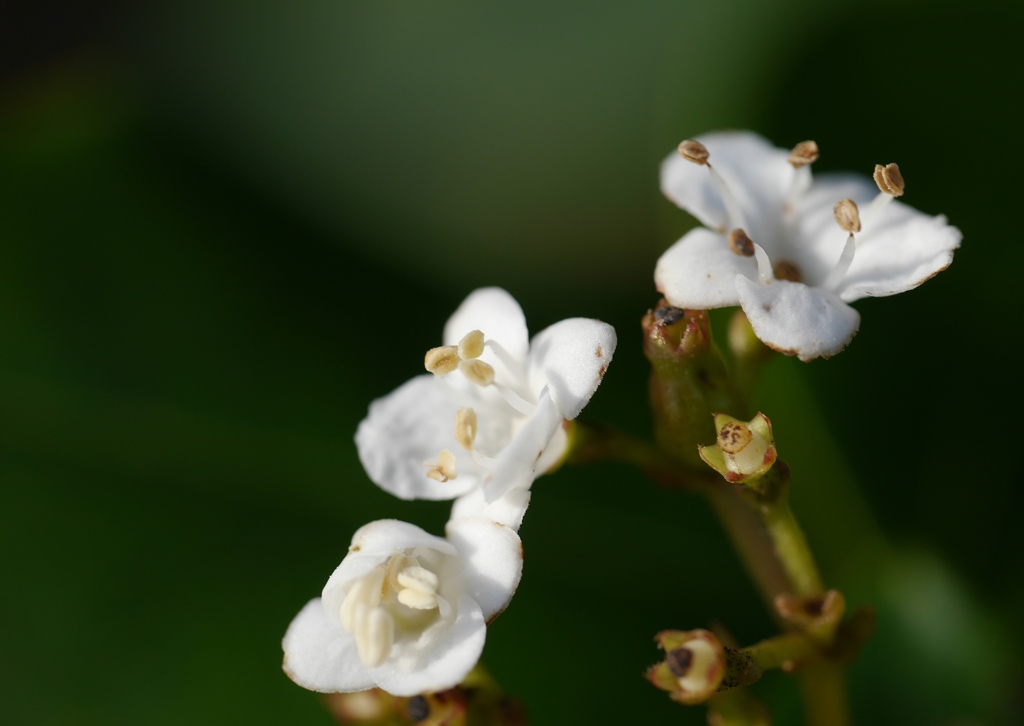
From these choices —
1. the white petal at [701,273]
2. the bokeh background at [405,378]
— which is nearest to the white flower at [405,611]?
the white petal at [701,273]

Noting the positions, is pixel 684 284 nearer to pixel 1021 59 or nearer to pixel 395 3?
pixel 1021 59

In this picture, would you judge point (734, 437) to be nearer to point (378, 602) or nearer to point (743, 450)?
point (743, 450)

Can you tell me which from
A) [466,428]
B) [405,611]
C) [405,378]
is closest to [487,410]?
[466,428]

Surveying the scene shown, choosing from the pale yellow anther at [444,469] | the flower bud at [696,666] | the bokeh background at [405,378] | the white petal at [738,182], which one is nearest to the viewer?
the flower bud at [696,666]

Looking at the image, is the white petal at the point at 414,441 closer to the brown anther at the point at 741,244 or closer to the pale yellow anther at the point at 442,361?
the pale yellow anther at the point at 442,361

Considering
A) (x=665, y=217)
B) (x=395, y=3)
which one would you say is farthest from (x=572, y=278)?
(x=395, y=3)

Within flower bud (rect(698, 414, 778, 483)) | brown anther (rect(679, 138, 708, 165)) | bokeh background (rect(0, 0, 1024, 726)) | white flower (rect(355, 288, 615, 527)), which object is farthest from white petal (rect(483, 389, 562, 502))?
bokeh background (rect(0, 0, 1024, 726))

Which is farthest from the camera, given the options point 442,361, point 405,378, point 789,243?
point 405,378
